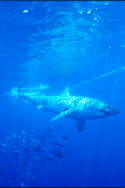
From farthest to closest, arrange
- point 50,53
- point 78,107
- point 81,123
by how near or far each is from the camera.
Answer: point 50,53 → point 81,123 → point 78,107

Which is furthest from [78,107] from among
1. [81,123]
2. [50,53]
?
[50,53]

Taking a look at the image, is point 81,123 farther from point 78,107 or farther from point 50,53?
point 50,53

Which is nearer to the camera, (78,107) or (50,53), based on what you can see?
(78,107)

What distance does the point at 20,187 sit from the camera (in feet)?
57.5

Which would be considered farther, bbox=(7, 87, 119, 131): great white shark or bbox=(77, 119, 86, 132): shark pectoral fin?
bbox=(77, 119, 86, 132): shark pectoral fin

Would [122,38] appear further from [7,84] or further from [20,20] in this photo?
[7,84]

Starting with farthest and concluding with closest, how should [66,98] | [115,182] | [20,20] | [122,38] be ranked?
1. [115,182]
2. [122,38]
3. [20,20]
4. [66,98]

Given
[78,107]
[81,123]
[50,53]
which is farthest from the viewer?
[50,53]

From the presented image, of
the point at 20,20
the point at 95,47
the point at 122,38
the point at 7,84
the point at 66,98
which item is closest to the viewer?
the point at 66,98

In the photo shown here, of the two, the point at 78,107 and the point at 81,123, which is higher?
the point at 78,107

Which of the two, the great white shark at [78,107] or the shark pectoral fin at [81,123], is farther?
the shark pectoral fin at [81,123]

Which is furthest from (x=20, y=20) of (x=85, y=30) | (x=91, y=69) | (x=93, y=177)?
(x=93, y=177)

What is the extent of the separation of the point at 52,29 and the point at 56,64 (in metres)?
9.87

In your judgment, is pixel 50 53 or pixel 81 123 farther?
pixel 50 53
